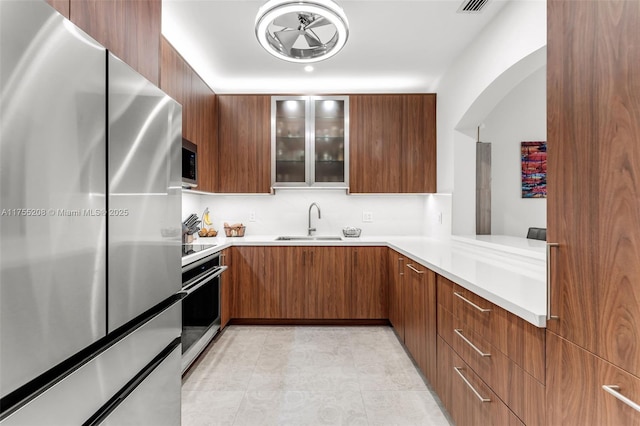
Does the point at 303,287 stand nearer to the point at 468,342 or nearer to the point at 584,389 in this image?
the point at 468,342

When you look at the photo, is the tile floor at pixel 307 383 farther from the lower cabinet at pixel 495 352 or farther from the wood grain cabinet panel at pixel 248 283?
the lower cabinet at pixel 495 352

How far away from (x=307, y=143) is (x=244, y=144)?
26.6 inches

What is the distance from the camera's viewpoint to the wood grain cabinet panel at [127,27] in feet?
3.33

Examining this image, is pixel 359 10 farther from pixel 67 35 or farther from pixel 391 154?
pixel 67 35

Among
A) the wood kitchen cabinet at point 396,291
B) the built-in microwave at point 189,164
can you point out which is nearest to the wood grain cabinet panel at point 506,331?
the wood kitchen cabinet at point 396,291

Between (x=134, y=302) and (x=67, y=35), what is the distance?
29.5 inches

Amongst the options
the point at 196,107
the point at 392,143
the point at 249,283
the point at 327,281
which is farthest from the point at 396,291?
the point at 196,107

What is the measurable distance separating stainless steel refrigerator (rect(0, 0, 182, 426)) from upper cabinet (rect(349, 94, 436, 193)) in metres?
2.56

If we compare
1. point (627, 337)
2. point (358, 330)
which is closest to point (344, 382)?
point (358, 330)

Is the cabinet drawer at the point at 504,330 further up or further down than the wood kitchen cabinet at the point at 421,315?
further up

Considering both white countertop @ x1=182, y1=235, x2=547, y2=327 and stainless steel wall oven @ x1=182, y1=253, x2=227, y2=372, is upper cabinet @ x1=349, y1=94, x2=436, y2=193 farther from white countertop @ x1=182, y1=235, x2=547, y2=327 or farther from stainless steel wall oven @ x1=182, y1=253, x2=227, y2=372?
stainless steel wall oven @ x1=182, y1=253, x2=227, y2=372

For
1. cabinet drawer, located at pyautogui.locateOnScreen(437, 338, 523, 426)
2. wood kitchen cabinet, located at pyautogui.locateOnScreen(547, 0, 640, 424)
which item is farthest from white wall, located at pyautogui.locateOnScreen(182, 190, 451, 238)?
wood kitchen cabinet, located at pyautogui.locateOnScreen(547, 0, 640, 424)

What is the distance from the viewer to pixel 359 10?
226cm

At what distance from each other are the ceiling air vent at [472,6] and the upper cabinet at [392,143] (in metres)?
1.34
